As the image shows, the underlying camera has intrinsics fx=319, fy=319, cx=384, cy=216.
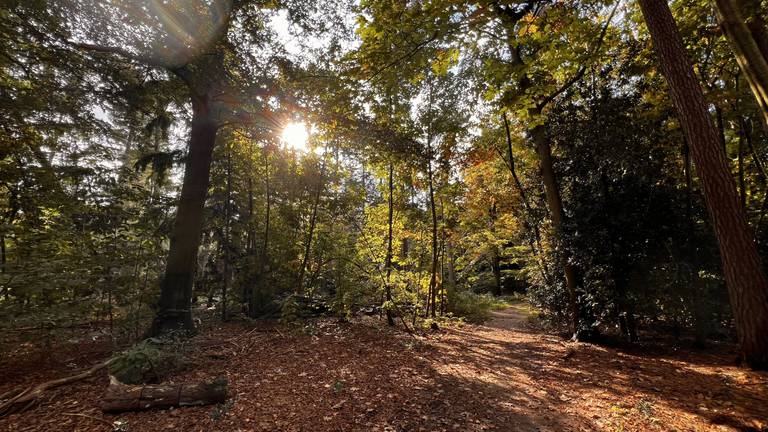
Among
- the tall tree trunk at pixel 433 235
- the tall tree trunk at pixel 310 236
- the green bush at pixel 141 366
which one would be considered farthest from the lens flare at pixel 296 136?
the green bush at pixel 141 366

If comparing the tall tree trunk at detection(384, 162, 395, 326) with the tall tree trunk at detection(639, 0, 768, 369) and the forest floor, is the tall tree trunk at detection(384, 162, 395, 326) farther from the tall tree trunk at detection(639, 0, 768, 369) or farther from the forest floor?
the tall tree trunk at detection(639, 0, 768, 369)

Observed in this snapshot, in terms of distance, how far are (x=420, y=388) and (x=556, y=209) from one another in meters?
6.00

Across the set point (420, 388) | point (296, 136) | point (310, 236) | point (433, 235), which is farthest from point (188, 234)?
point (433, 235)

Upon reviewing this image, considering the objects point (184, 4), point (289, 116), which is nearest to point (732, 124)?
point (289, 116)

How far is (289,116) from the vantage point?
7832 mm

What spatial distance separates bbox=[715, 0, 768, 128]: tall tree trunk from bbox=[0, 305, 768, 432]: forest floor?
386cm

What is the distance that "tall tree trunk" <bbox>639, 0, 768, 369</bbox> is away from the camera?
4.39 m

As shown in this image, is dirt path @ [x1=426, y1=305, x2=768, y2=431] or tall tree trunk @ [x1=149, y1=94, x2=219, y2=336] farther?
tall tree trunk @ [x1=149, y1=94, x2=219, y2=336]

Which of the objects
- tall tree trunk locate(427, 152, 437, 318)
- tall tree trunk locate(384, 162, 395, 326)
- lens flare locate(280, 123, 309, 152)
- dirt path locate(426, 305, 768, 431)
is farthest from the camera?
tall tree trunk locate(427, 152, 437, 318)

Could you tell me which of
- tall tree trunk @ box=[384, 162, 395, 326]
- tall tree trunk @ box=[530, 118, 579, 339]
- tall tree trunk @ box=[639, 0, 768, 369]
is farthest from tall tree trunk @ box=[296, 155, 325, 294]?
tall tree trunk @ box=[639, 0, 768, 369]

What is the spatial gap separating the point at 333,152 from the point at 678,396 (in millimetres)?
9647

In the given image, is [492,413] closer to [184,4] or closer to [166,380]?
[166,380]

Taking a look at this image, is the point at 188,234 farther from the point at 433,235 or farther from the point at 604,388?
the point at 604,388

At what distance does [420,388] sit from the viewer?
4926 mm
